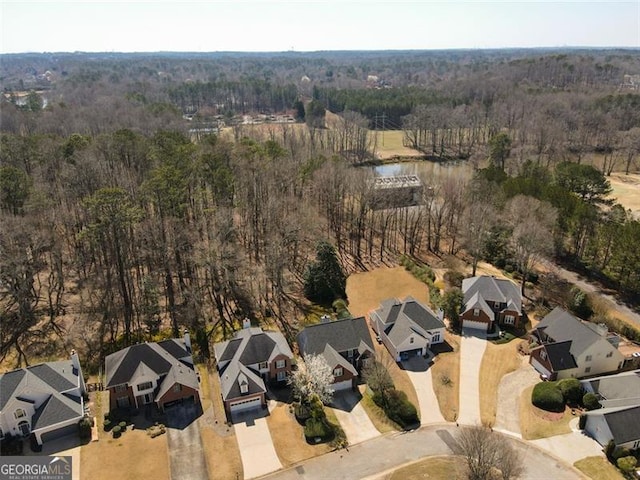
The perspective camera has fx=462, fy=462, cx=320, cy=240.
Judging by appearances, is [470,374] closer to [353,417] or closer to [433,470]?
[353,417]

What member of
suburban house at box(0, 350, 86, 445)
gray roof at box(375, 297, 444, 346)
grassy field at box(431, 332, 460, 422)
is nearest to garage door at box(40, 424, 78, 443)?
suburban house at box(0, 350, 86, 445)

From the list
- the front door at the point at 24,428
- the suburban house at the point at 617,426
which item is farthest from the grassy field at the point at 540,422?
the front door at the point at 24,428

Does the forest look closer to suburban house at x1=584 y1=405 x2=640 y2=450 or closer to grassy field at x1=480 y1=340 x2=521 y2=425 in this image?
grassy field at x1=480 y1=340 x2=521 y2=425

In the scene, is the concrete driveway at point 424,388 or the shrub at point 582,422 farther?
the concrete driveway at point 424,388

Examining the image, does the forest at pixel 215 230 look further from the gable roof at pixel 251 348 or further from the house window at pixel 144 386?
the house window at pixel 144 386

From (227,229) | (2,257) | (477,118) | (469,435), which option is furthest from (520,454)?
(477,118)

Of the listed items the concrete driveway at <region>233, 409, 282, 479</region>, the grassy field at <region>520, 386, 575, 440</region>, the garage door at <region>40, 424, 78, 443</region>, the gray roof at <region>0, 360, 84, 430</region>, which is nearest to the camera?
the concrete driveway at <region>233, 409, 282, 479</region>
